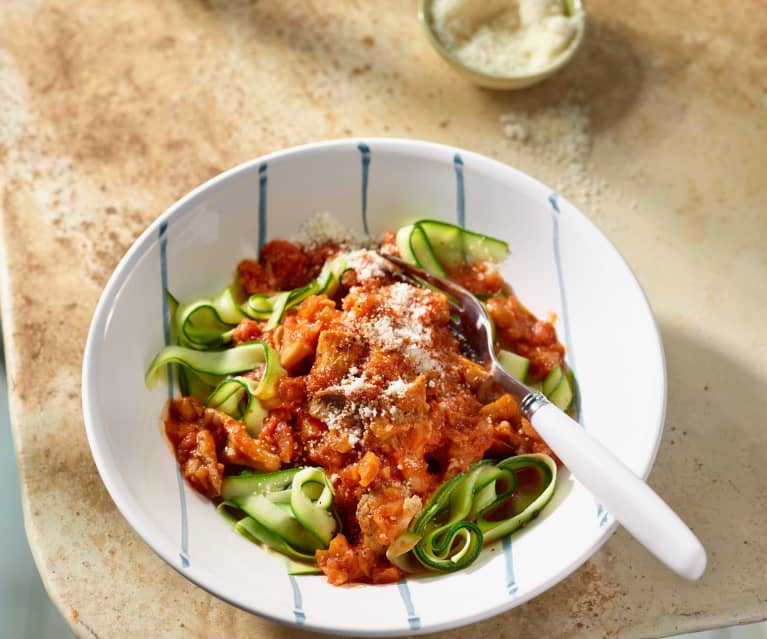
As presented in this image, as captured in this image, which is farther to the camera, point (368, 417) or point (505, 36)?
point (505, 36)

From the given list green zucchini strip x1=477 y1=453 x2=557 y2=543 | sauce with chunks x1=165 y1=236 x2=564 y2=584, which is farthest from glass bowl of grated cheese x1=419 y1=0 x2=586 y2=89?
green zucchini strip x1=477 y1=453 x2=557 y2=543

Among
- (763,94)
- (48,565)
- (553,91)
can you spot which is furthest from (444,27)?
(48,565)

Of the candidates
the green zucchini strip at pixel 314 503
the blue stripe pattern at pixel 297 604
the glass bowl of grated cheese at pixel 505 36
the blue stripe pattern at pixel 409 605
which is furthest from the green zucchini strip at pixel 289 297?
the glass bowl of grated cheese at pixel 505 36

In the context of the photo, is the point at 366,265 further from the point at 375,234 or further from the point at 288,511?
the point at 288,511

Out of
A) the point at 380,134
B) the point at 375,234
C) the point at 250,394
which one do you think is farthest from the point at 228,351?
the point at 380,134

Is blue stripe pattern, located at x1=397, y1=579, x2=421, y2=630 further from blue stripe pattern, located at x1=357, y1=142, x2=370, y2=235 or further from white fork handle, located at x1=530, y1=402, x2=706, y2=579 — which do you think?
blue stripe pattern, located at x1=357, y1=142, x2=370, y2=235

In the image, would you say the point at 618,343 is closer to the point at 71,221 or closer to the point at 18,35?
the point at 71,221
